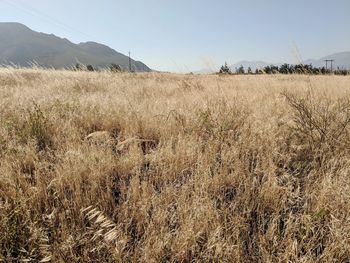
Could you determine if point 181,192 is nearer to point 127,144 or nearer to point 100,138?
point 127,144

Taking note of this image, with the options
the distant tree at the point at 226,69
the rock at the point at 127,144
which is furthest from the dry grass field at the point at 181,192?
the distant tree at the point at 226,69

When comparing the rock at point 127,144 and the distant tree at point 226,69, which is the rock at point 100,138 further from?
the distant tree at point 226,69

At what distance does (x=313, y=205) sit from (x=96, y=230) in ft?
5.18

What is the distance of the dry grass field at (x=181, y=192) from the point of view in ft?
5.58

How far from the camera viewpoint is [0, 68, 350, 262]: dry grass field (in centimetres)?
170

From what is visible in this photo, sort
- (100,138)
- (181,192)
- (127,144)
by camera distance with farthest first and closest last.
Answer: (100,138)
(127,144)
(181,192)

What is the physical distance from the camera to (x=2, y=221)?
1.80 m

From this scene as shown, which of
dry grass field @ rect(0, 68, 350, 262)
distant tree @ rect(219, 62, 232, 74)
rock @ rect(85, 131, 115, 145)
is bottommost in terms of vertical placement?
dry grass field @ rect(0, 68, 350, 262)

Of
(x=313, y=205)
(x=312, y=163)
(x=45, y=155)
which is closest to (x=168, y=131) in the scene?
(x=45, y=155)

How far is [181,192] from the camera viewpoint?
220 cm

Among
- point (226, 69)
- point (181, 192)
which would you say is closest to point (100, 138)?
point (181, 192)

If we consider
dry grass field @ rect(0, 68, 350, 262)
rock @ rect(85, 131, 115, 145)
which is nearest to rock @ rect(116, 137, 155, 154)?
dry grass field @ rect(0, 68, 350, 262)

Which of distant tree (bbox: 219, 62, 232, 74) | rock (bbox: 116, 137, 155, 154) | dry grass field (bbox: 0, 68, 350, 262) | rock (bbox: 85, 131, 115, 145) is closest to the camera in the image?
dry grass field (bbox: 0, 68, 350, 262)

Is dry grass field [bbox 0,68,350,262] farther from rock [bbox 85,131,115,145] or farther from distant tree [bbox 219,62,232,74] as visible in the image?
distant tree [bbox 219,62,232,74]
